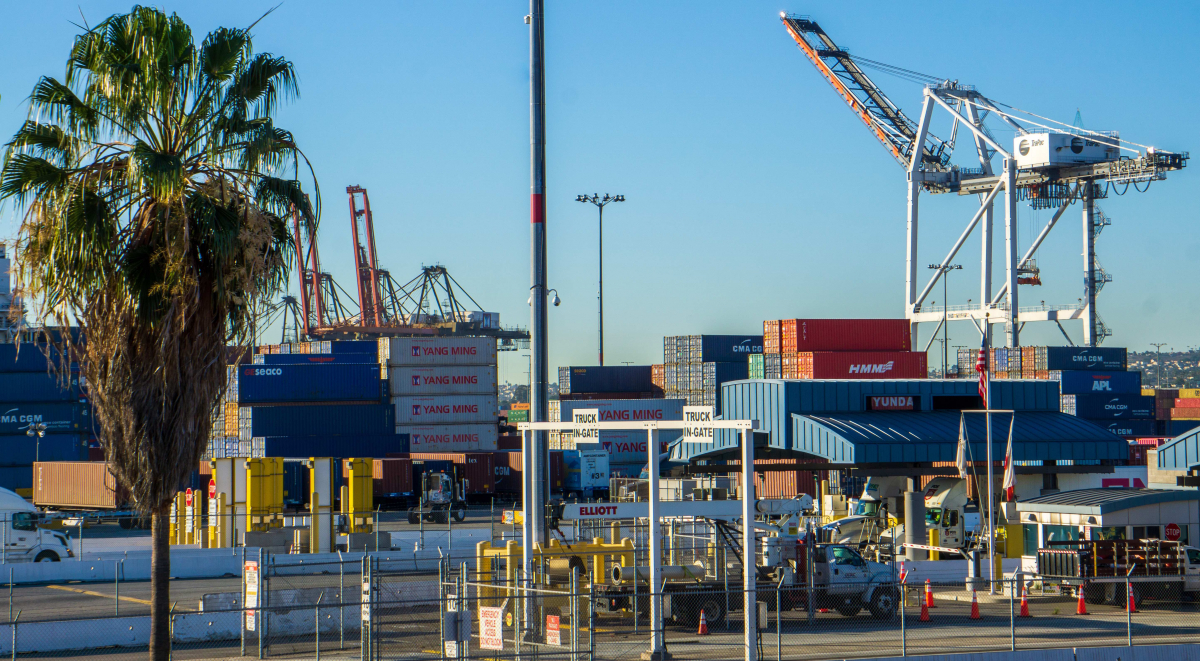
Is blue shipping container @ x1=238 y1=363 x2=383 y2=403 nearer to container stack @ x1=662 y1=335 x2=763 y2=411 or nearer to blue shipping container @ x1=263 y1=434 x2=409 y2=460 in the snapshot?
blue shipping container @ x1=263 y1=434 x2=409 y2=460

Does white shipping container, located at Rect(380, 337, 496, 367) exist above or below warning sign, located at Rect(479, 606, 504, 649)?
above

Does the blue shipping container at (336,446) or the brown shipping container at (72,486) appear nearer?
the brown shipping container at (72,486)

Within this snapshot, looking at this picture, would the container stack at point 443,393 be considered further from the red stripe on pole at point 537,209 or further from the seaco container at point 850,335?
the red stripe on pole at point 537,209

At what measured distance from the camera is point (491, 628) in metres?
16.3

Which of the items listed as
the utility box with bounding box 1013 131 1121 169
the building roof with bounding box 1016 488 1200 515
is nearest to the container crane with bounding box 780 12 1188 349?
the utility box with bounding box 1013 131 1121 169

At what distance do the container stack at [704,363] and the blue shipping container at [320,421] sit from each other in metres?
26.7

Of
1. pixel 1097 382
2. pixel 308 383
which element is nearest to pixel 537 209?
pixel 308 383

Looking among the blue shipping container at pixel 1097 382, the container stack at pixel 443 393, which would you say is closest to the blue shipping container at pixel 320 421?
the container stack at pixel 443 393

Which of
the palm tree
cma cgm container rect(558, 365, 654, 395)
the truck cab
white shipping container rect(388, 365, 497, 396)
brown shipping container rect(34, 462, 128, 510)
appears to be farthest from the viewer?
cma cgm container rect(558, 365, 654, 395)

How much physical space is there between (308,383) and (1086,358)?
55029 mm

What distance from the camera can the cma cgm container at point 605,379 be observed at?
3944 inches

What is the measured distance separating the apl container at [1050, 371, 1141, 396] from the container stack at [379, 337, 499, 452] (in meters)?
39.1

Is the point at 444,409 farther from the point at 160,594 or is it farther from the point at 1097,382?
the point at 160,594

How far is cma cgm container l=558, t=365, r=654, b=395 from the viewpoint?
100 meters
